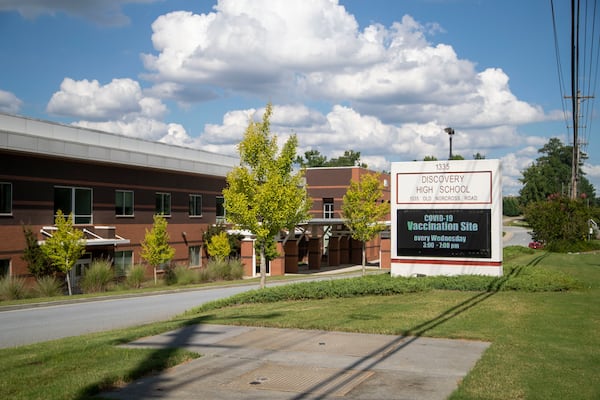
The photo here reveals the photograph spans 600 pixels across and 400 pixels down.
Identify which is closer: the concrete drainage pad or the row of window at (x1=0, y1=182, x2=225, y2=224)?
the concrete drainage pad

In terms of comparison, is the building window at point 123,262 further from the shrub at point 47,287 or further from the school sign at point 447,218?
the school sign at point 447,218

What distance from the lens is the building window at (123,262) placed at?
35.5 metres

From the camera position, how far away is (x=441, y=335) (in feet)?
39.9

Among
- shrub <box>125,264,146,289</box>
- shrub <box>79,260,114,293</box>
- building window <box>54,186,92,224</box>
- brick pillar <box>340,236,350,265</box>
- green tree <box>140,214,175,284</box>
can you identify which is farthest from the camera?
brick pillar <box>340,236,350,265</box>

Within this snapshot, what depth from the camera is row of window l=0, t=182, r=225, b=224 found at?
29031 millimetres

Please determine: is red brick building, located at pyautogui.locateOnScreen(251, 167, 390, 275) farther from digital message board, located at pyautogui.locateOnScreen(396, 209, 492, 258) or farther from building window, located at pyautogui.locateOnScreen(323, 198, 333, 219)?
digital message board, located at pyautogui.locateOnScreen(396, 209, 492, 258)

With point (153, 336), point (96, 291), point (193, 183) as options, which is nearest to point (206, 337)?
point (153, 336)

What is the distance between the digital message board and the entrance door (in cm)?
1738

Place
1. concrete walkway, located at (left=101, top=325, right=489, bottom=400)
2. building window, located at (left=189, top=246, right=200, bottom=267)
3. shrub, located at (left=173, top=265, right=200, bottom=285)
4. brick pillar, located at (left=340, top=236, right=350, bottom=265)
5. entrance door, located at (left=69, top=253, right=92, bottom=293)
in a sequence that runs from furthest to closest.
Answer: brick pillar, located at (left=340, top=236, right=350, bottom=265), building window, located at (left=189, top=246, right=200, bottom=267), shrub, located at (left=173, top=265, right=200, bottom=285), entrance door, located at (left=69, top=253, right=92, bottom=293), concrete walkway, located at (left=101, top=325, right=489, bottom=400)

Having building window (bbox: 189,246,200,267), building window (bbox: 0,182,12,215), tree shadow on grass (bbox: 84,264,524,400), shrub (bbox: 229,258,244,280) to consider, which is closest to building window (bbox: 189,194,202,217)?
building window (bbox: 189,246,200,267)

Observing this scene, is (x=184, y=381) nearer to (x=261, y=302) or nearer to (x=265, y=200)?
(x=261, y=302)

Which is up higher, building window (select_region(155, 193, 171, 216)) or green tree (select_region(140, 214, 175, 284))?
building window (select_region(155, 193, 171, 216))

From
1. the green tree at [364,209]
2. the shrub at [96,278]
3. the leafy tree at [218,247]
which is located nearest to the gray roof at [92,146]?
the leafy tree at [218,247]

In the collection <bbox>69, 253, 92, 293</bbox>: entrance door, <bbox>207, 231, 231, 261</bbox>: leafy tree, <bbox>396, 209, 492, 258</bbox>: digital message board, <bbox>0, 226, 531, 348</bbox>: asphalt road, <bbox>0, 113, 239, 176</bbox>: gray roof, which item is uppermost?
<bbox>0, 113, 239, 176</bbox>: gray roof
